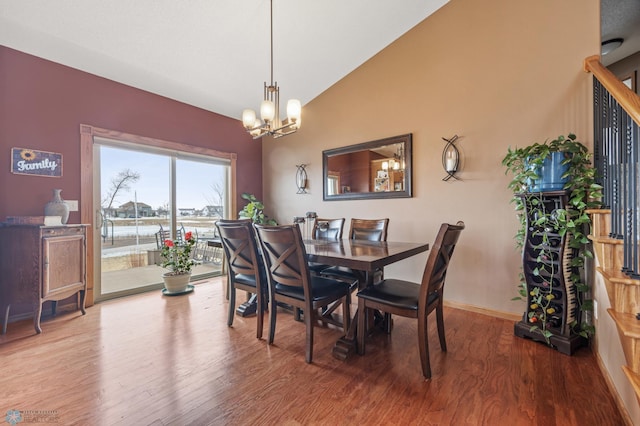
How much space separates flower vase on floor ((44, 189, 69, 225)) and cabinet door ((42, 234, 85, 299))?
250 mm

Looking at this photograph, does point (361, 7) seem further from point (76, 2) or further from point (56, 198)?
point (56, 198)

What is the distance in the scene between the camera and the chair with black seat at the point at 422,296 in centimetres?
173

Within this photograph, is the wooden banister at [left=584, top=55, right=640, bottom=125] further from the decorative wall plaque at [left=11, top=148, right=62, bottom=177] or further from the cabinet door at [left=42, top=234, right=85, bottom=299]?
the decorative wall plaque at [left=11, top=148, right=62, bottom=177]

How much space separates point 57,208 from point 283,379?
289 cm

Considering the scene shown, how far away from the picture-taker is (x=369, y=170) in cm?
374

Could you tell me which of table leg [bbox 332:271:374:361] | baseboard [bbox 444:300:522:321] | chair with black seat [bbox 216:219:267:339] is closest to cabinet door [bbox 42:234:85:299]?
chair with black seat [bbox 216:219:267:339]

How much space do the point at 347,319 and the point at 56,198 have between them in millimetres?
3190

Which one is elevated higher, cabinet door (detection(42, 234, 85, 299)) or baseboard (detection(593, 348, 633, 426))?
cabinet door (detection(42, 234, 85, 299))

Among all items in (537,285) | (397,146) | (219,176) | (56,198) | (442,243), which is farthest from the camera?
(219,176)

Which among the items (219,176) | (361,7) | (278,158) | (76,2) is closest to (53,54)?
(76,2)

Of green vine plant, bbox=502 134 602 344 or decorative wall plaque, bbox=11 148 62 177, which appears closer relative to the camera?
green vine plant, bbox=502 134 602 344

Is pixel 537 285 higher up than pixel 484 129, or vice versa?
pixel 484 129

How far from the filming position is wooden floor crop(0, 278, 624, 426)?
4.71ft

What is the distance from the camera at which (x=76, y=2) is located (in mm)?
2395
